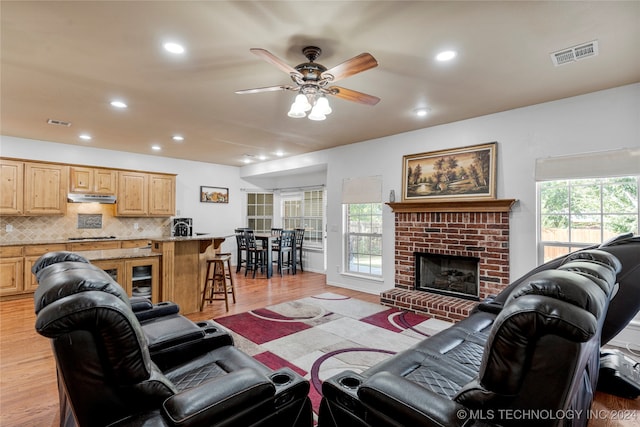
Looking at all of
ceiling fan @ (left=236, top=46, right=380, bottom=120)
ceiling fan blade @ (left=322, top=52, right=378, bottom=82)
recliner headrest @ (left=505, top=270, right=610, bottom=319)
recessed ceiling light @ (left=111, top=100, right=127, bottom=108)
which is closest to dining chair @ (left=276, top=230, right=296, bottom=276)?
recessed ceiling light @ (left=111, top=100, right=127, bottom=108)

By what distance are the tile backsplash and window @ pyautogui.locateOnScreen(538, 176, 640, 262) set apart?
274 inches

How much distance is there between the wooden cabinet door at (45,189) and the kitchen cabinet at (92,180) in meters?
0.11

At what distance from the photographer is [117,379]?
3.59 feet

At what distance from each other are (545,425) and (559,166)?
3.50 m

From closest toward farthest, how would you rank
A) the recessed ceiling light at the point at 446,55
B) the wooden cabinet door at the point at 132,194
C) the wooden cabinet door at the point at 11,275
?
the recessed ceiling light at the point at 446,55 → the wooden cabinet door at the point at 11,275 → the wooden cabinet door at the point at 132,194

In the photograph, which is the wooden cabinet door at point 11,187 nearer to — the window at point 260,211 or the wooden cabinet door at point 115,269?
the wooden cabinet door at point 115,269

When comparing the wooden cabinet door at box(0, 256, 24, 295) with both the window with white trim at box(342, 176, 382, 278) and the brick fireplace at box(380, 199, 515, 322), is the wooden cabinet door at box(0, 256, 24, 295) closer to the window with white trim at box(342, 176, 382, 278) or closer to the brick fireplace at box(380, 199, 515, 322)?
the window with white trim at box(342, 176, 382, 278)

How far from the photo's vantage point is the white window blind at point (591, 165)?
3.15 meters

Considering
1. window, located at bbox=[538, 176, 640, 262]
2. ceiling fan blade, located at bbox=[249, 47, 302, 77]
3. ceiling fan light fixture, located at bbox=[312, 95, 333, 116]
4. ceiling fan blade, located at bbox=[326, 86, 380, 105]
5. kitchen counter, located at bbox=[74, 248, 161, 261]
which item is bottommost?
kitchen counter, located at bbox=[74, 248, 161, 261]

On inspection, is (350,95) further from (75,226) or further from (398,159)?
(75,226)

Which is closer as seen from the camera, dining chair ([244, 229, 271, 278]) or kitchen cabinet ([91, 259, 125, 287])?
kitchen cabinet ([91, 259, 125, 287])

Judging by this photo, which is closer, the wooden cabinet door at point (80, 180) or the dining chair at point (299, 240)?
the wooden cabinet door at point (80, 180)

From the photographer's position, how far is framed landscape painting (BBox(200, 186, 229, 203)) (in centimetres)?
772

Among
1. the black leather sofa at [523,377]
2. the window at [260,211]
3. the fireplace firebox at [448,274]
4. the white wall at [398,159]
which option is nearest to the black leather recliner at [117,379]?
the black leather sofa at [523,377]
